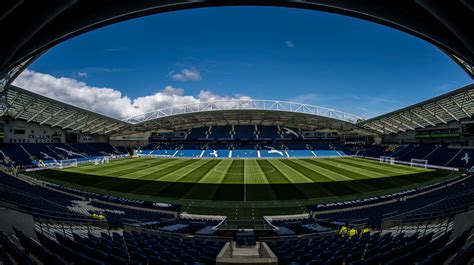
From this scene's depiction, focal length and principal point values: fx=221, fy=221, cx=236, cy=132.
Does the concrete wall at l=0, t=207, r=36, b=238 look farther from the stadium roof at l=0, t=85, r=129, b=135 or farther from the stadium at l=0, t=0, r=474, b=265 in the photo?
the stadium roof at l=0, t=85, r=129, b=135

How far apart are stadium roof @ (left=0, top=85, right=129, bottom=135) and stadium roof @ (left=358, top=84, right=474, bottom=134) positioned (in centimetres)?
6425

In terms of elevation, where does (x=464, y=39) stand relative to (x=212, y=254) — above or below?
above

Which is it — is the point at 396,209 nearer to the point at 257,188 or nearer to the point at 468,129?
the point at 257,188

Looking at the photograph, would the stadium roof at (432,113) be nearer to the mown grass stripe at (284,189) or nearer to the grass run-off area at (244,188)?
the grass run-off area at (244,188)

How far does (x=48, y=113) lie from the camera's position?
44.9 m

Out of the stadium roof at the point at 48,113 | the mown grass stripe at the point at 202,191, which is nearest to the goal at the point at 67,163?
the stadium roof at the point at 48,113

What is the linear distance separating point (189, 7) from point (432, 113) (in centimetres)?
5424

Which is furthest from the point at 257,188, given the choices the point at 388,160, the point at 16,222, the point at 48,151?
the point at 48,151

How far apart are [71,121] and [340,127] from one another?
72668 millimetres

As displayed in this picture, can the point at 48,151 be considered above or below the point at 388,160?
above

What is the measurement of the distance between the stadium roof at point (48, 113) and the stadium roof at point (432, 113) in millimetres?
64252

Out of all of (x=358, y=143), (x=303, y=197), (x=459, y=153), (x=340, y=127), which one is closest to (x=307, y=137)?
(x=340, y=127)

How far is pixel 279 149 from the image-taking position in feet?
223

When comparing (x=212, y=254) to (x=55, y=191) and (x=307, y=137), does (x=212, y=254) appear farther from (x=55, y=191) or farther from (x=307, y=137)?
(x=307, y=137)
